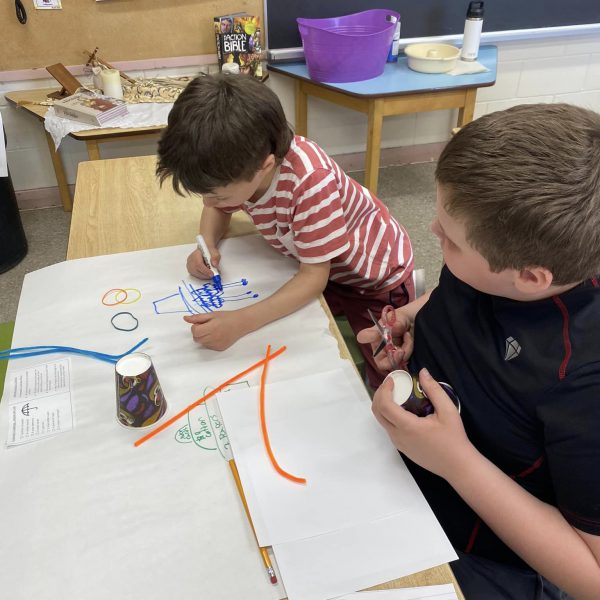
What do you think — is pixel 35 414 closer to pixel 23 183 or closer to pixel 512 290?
pixel 512 290

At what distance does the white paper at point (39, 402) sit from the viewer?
820 mm

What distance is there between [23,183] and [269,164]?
2298mm

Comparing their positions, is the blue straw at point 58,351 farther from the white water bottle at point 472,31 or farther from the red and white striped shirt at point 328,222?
the white water bottle at point 472,31

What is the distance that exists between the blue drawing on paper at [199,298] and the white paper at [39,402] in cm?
21

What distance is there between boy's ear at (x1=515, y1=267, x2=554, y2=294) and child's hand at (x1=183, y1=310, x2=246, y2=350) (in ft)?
1.58

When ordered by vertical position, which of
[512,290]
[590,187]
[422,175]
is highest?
[590,187]

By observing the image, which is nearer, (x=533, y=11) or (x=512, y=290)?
(x=512, y=290)

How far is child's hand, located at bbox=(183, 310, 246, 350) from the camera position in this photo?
96cm

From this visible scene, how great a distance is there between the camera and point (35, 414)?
846 millimetres

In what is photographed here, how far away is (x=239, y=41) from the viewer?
259 cm

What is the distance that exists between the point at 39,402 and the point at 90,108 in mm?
1846

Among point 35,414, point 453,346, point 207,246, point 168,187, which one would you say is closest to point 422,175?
point 168,187

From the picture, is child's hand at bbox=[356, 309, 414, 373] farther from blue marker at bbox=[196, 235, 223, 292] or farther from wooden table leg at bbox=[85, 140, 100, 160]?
wooden table leg at bbox=[85, 140, 100, 160]

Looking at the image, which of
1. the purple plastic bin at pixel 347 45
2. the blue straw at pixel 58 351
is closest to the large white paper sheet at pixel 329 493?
the blue straw at pixel 58 351
